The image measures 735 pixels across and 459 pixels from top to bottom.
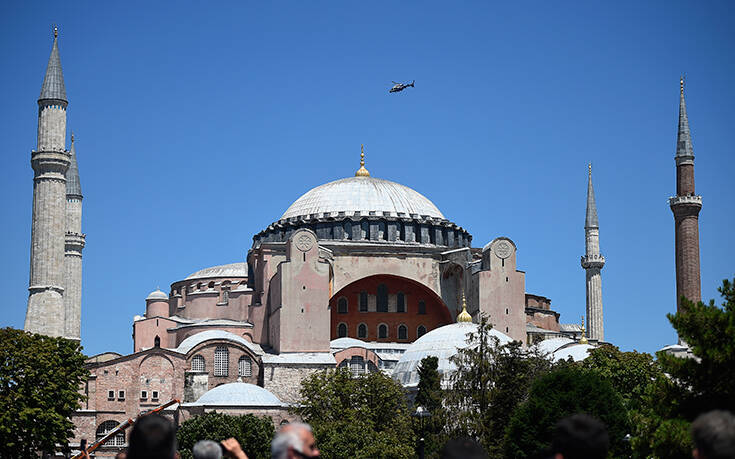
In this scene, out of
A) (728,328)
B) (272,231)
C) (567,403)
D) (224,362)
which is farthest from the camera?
(272,231)

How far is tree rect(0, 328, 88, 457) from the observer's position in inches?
1355

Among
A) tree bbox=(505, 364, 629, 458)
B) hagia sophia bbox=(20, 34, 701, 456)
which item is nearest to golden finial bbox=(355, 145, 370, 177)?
hagia sophia bbox=(20, 34, 701, 456)

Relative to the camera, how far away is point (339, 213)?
54750 mm

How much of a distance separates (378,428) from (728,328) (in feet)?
75.6

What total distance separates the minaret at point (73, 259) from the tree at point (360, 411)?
14.9 metres

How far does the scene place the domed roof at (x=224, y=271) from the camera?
59.1 metres

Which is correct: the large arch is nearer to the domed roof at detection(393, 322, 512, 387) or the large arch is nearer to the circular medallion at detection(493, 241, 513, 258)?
the circular medallion at detection(493, 241, 513, 258)

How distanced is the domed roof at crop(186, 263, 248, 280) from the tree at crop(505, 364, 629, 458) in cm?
3340

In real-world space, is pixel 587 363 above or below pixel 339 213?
below

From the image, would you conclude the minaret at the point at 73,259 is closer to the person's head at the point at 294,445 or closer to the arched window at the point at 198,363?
the arched window at the point at 198,363

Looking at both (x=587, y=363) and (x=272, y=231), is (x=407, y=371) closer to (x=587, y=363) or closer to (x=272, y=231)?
(x=587, y=363)

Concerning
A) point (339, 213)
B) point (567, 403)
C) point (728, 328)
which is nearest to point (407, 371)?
point (339, 213)

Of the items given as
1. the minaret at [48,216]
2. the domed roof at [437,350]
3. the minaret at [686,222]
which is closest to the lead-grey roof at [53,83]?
the minaret at [48,216]

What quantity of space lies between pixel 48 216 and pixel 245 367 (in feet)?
32.3
